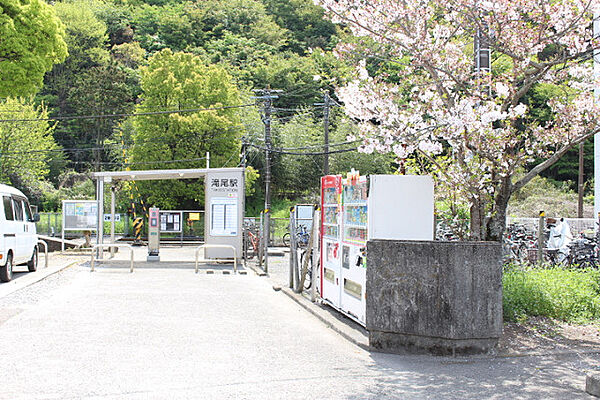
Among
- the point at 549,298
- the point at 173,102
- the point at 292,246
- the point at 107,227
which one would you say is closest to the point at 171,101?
the point at 173,102

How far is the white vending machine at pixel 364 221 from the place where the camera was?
841 centimetres

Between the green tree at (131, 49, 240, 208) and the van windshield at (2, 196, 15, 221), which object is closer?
the van windshield at (2, 196, 15, 221)

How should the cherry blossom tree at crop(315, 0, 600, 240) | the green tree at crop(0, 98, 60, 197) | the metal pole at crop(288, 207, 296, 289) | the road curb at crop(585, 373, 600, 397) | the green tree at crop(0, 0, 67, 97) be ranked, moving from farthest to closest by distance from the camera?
the green tree at crop(0, 98, 60, 197) → the green tree at crop(0, 0, 67, 97) → the metal pole at crop(288, 207, 296, 289) → the cherry blossom tree at crop(315, 0, 600, 240) → the road curb at crop(585, 373, 600, 397)

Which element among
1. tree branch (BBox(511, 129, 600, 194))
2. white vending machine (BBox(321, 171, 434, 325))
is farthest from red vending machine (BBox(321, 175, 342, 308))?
tree branch (BBox(511, 129, 600, 194))

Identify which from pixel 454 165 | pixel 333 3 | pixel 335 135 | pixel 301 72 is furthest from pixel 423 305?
pixel 301 72

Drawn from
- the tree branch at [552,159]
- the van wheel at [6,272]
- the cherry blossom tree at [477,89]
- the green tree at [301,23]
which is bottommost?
the van wheel at [6,272]

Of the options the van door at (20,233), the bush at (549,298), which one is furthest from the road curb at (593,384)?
the van door at (20,233)

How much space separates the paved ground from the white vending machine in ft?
2.27

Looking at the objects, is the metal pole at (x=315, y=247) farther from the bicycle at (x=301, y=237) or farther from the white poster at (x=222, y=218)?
the bicycle at (x=301, y=237)

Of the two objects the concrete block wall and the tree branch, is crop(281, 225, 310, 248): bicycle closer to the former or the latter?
the tree branch

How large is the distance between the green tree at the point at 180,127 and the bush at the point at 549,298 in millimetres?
33346

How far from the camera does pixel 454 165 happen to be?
9047 mm

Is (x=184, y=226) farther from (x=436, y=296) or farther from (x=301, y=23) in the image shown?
(x=301, y=23)

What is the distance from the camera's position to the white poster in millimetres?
20797
